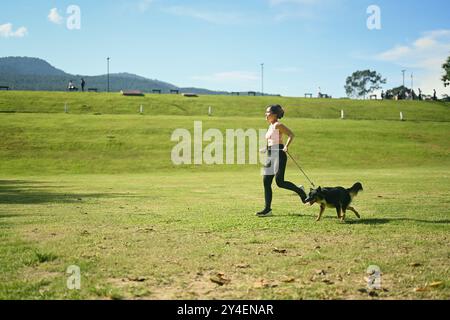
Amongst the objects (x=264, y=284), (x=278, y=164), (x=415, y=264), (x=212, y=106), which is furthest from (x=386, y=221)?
(x=212, y=106)

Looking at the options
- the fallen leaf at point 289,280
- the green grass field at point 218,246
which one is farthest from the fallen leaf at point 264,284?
the fallen leaf at point 289,280

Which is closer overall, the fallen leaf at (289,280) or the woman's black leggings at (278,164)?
the fallen leaf at (289,280)

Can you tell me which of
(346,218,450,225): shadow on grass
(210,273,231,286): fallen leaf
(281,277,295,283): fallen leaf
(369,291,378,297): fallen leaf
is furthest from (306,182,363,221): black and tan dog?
(369,291,378,297): fallen leaf

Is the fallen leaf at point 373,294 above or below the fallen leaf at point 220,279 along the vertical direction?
above

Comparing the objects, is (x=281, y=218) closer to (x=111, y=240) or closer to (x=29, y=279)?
(x=111, y=240)

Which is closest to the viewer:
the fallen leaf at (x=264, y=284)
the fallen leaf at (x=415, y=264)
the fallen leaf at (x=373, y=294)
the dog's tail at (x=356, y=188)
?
the fallen leaf at (x=373, y=294)

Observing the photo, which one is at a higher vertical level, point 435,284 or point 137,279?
point 435,284

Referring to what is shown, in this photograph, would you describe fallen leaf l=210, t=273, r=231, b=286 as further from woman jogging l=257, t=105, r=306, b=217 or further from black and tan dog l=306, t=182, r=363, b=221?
woman jogging l=257, t=105, r=306, b=217

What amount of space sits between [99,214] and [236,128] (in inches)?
1716

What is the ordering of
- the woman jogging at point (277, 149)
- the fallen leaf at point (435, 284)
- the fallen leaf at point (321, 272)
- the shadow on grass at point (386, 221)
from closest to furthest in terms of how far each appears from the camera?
the fallen leaf at point (435, 284)
the fallen leaf at point (321, 272)
the shadow on grass at point (386, 221)
the woman jogging at point (277, 149)

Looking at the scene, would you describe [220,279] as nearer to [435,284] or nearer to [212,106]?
[435,284]

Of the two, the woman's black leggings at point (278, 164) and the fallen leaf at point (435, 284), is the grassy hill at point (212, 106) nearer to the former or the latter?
the woman's black leggings at point (278, 164)
